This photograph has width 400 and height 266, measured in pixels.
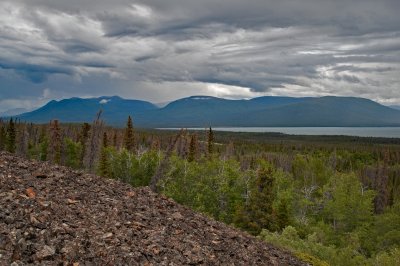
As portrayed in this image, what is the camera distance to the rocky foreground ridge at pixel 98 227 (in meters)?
10.6

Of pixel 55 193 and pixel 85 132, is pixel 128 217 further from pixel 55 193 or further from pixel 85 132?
pixel 85 132

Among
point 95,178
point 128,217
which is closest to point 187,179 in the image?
point 95,178

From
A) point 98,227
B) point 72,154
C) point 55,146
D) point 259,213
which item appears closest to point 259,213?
point 259,213

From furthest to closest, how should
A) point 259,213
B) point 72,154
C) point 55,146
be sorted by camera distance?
1. point 72,154
2. point 55,146
3. point 259,213

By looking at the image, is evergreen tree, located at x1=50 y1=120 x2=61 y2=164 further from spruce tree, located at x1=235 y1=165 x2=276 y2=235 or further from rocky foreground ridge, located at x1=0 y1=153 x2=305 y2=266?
rocky foreground ridge, located at x1=0 y1=153 x2=305 y2=266

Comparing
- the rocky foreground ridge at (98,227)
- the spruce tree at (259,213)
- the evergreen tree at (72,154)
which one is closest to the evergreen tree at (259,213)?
the spruce tree at (259,213)

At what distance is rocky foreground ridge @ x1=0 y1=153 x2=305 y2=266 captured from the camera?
34.9 feet

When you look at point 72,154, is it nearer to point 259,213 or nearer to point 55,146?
point 55,146

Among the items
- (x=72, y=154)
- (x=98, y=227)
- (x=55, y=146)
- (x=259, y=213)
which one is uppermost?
(x=98, y=227)

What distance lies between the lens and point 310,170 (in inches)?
4168

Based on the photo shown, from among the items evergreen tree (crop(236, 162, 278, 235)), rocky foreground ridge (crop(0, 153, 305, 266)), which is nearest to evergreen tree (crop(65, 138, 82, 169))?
evergreen tree (crop(236, 162, 278, 235))

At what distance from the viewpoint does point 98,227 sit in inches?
483

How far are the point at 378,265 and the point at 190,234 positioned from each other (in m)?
16.9

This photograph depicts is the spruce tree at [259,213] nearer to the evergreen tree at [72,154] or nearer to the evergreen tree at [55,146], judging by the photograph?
the evergreen tree at [55,146]
